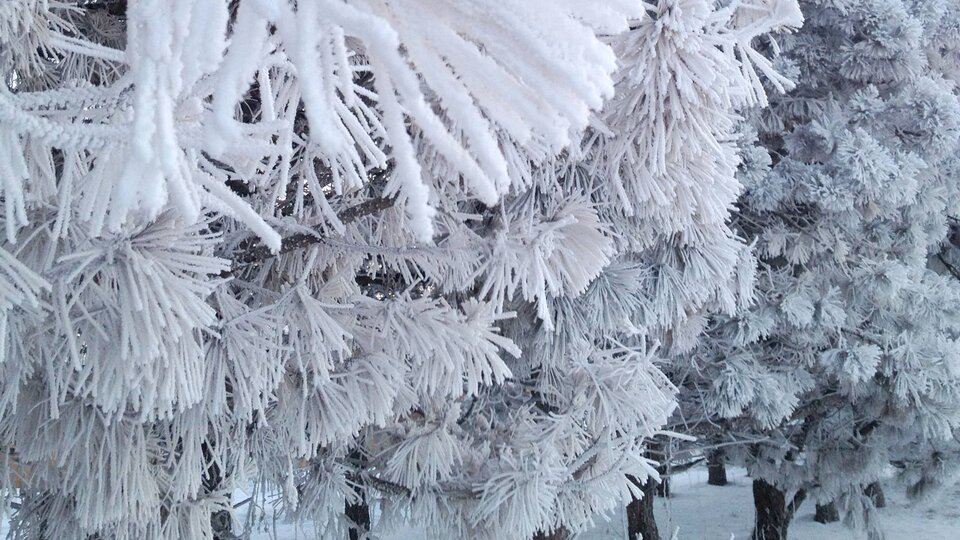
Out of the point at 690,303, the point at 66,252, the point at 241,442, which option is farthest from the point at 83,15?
the point at 690,303

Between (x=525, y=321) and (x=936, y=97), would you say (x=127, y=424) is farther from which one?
(x=936, y=97)

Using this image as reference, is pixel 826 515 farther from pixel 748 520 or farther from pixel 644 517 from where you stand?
pixel 644 517

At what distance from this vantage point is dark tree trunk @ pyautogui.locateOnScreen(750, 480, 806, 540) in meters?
7.38

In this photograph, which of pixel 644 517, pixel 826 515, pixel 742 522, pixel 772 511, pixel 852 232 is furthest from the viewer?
pixel 742 522

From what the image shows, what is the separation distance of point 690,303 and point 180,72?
3169mm

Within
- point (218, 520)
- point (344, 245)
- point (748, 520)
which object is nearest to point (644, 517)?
point (748, 520)

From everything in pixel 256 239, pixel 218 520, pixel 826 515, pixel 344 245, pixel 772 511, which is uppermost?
pixel 344 245

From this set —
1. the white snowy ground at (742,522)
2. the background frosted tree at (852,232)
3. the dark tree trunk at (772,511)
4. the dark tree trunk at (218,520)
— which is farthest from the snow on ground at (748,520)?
the dark tree trunk at (218,520)

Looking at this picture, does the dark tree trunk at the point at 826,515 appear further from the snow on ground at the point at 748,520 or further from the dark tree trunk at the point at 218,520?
the dark tree trunk at the point at 218,520

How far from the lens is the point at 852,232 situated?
5.22 metres

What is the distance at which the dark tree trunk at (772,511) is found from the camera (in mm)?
7379

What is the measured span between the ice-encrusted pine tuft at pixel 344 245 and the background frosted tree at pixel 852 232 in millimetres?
1345

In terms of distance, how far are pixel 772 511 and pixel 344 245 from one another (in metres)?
6.63

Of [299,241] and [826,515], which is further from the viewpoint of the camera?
[826,515]
